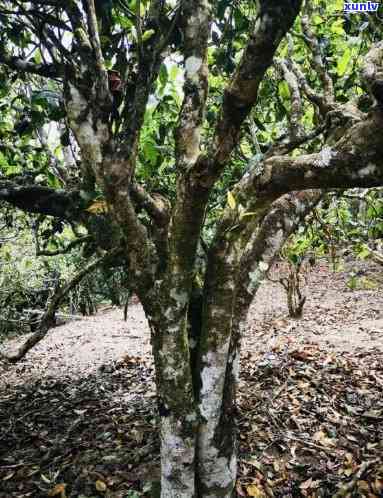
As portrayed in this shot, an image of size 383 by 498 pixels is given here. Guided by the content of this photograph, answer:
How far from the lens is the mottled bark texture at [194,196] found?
178 centimetres

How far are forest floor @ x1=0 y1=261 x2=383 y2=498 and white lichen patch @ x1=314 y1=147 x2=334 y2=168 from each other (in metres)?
2.29

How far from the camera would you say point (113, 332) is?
33.2 feet

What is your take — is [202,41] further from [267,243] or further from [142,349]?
[142,349]

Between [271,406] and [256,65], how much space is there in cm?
356

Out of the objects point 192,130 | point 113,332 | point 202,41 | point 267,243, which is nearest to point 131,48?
point 202,41

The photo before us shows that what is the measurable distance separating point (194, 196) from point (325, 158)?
0.66 m

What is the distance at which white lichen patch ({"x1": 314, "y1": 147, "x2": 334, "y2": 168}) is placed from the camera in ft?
5.92

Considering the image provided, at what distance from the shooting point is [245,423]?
152 inches

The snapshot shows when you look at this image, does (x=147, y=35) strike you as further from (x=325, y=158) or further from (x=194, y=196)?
(x=325, y=158)

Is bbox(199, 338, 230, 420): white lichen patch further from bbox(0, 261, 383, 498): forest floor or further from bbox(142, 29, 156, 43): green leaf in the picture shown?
bbox(142, 29, 156, 43): green leaf

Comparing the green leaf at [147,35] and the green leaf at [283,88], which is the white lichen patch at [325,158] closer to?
the green leaf at [147,35]

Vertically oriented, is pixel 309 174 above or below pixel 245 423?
above

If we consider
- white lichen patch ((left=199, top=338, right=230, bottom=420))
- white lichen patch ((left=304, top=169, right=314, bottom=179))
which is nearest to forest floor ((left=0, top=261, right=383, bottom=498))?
white lichen patch ((left=199, top=338, right=230, bottom=420))

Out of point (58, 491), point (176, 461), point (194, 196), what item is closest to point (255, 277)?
point (194, 196)
